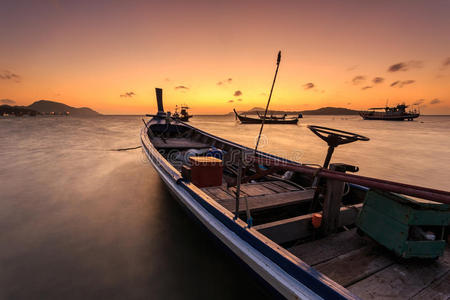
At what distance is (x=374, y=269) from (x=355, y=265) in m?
0.20

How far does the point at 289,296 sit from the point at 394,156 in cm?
2093

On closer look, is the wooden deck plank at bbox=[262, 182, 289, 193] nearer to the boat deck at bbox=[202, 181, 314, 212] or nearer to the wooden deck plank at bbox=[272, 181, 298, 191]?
the boat deck at bbox=[202, 181, 314, 212]

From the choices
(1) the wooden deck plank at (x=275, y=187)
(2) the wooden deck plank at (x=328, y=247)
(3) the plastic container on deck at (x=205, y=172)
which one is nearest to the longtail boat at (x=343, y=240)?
(2) the wooden deck plank at (x=328, y=247)

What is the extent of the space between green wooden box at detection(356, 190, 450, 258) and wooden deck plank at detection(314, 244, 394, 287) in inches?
8.2

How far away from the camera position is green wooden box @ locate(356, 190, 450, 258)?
2.41 meters

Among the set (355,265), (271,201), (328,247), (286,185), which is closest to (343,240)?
(328,247)

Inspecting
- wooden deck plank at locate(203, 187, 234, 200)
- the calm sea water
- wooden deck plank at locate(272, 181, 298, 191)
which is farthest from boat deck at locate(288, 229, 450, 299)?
wooden deck plank at locate(272, 181, 298, 191)

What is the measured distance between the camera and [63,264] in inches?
160

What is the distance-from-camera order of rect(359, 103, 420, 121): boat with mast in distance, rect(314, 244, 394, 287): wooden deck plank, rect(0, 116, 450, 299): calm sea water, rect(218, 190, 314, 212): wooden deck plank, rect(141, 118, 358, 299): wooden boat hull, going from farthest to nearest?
rect(359, 103, 420, 121): boat with mast in distance, rect(218, 190, 314, 212): wooden deck plank, rect(0, 116, 450, 299): calm sea water, rect(314, 244, 394, 287): wooden deck plank, rect(141, 118, 358, 299): wooden boat hull

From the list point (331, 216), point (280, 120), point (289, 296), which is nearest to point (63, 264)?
point (289, 296)

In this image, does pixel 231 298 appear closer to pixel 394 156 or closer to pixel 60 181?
pixel 60 181

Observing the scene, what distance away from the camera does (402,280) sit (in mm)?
2316

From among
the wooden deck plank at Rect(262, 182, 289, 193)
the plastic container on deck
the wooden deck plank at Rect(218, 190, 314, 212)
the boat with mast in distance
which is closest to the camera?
the wooden deck plank at Rect(218, 190, 314, 212)

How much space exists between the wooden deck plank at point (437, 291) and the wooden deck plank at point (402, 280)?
27 mm
